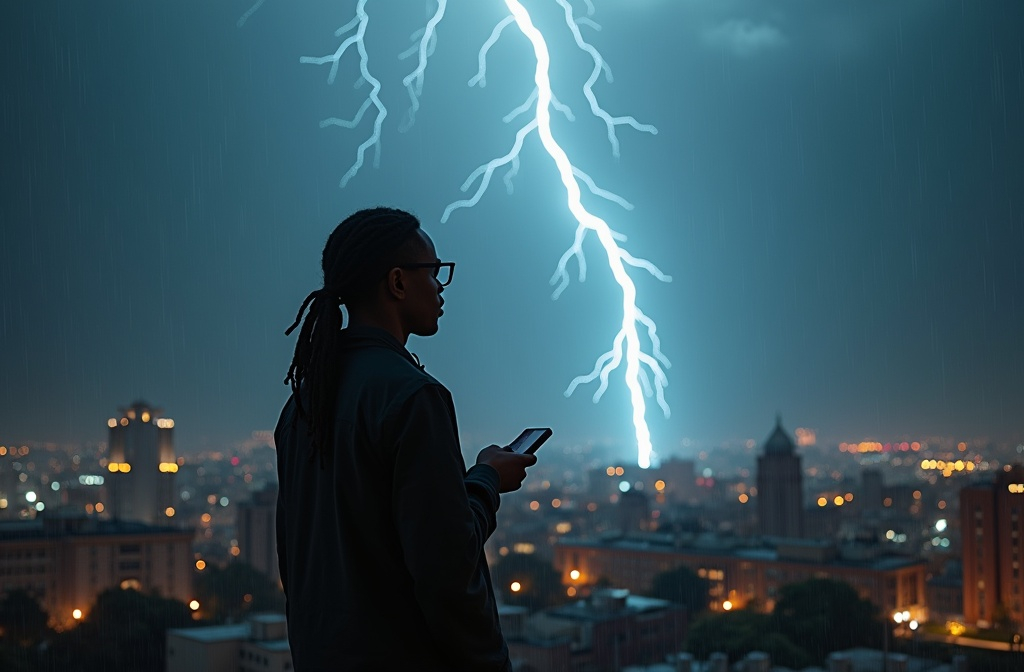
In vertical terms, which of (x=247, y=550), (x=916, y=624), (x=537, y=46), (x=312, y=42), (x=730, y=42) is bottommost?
(x=916, y=624)

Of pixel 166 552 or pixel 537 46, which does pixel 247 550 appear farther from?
pixel 537 46

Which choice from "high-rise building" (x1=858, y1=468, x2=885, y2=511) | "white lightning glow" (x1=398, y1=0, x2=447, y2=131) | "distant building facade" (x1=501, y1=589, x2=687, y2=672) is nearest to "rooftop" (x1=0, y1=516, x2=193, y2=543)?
"distant building facade" (x1=501, y1=589, x2=687, y2=672)

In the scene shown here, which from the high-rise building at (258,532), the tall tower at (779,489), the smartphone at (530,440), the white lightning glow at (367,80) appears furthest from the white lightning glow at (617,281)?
the tall tower at (779,489)

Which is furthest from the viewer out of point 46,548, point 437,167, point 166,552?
point 166,552

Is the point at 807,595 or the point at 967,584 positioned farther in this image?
the point at 967,584

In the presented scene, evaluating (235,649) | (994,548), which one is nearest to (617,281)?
(235,649)

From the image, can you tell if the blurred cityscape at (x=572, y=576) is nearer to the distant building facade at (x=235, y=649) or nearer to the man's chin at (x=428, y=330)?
the distant building facade at (x=235, y=649)

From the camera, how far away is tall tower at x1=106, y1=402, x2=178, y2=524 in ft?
45.8

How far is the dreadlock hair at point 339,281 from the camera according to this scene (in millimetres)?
765

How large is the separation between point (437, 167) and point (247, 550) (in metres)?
9.15

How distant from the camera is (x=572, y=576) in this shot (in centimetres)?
1898

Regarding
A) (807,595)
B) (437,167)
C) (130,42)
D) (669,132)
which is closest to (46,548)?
(130,42)

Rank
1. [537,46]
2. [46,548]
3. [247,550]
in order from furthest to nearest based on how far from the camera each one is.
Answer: [247,550], [46,548], [537,46]

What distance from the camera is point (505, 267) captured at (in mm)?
8531
